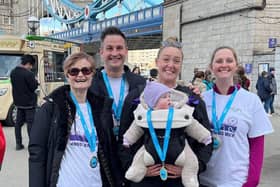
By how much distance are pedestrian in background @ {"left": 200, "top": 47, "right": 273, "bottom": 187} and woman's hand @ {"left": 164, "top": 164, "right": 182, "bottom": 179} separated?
38 cm

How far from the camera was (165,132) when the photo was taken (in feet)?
→ 7.19

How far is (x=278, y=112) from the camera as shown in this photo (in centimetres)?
1443

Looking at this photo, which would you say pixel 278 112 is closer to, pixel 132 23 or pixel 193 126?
pixel 193 126

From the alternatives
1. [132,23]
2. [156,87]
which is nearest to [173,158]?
[156,87]

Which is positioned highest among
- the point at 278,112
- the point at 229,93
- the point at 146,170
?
the point at 229,93

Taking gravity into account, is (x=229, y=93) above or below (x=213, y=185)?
above

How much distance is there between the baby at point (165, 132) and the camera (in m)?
2.19

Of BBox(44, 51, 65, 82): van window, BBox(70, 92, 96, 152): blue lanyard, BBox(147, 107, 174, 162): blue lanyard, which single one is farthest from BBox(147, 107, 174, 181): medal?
BBox(44, 51, 65, 82): van window

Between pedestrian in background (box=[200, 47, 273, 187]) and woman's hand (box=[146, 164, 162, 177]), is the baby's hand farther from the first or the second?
pedestrian in background (box=[200, 47, 273, 187])

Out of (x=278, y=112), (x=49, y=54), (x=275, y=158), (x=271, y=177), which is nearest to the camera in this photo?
(x=271, y=177)

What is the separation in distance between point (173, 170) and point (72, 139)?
659 mm

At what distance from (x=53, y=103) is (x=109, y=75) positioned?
2.23 feet

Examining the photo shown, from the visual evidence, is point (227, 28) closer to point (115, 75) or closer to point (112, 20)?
point (115, 75)

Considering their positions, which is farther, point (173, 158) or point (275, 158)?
point (275, 158)
